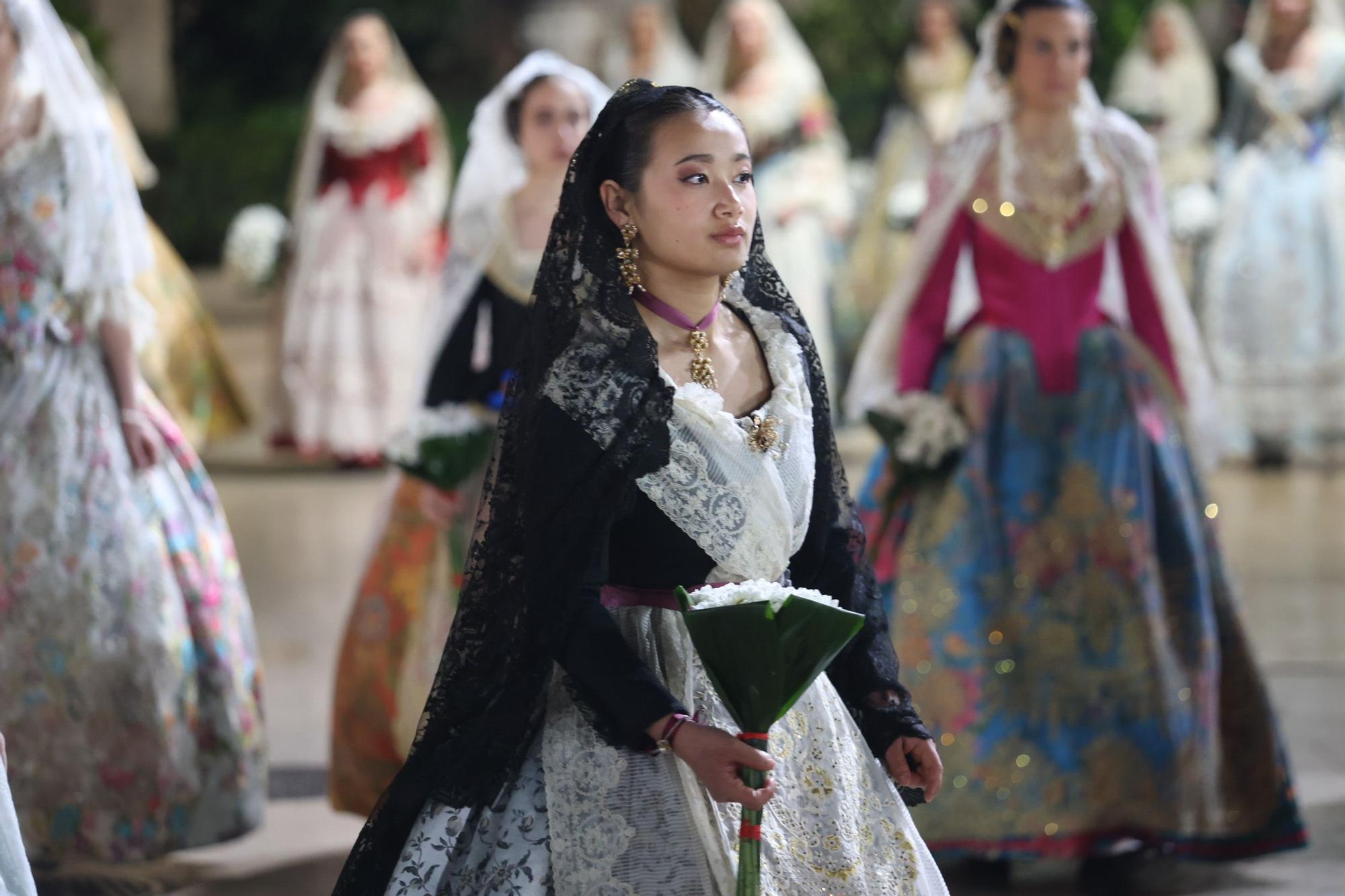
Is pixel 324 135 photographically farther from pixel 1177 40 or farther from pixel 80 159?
pixel 80 159

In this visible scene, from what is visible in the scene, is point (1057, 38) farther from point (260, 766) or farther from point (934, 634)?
point (260, 766)

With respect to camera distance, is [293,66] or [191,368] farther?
[293,66]

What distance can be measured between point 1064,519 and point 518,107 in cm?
159

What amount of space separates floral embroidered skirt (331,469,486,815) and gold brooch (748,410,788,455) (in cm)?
205

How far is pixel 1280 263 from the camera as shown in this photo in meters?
10.0

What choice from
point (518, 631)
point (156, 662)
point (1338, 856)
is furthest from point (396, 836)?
point (1338, 856)

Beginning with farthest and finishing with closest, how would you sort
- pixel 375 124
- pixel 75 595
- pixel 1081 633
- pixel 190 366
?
pixel 375 124 < pixel 190 366 < pixel 1081 633 < pixel 75 595

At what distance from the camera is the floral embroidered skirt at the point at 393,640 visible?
4742 mm

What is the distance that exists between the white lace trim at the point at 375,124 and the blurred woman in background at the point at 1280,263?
393cm

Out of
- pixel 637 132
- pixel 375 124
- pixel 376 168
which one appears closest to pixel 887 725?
pixel 637 132

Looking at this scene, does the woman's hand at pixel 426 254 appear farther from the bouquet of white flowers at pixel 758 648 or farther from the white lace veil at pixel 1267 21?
the bouquet of white flowers at pixel 758 648

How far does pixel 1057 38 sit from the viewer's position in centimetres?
457

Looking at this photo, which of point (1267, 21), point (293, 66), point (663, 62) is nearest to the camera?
point (1267, 21)

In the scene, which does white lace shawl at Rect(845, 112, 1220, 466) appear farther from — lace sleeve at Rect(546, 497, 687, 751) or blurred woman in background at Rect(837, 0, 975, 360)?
blurred woman in background at Rect(837, 0, 975, 360)
